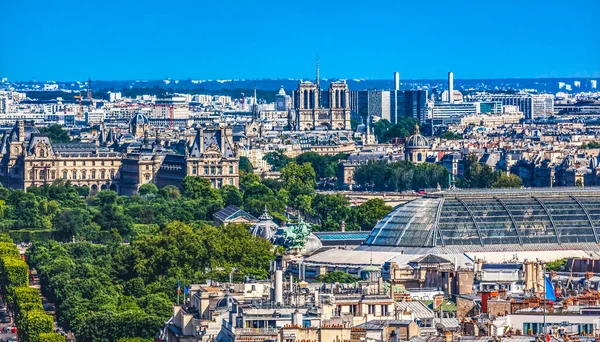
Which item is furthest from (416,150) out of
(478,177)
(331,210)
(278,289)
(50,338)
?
(278,289)

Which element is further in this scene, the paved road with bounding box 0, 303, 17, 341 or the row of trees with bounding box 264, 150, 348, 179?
the row of trees with bounding box 264, 150, 348, 179

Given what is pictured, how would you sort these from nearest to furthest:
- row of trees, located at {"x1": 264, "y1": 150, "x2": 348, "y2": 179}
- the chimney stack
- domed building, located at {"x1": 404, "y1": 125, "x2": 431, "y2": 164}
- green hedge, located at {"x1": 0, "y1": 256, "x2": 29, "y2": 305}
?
the chimney stack < green hedge, located at {"x1": 0, "y1": 256, "x2": 29, "y2": 305} < domed building, located at {"x1": 404, "y1": 125, "x2": 431, "y2": 164} < row of trees, located at {"x1": 264, "y1": 150, "x2": 348, "y2": 179}

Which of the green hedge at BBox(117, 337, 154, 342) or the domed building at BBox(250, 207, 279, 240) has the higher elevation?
the domed building at BBox(250, 207, 279, 240)

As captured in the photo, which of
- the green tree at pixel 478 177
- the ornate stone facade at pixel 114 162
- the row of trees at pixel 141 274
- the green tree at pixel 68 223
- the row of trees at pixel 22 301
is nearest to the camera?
the row of trees at pixel 141 274

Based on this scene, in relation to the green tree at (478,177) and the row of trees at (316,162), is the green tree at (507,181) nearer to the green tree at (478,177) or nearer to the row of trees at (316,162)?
the green tree at (478,177)

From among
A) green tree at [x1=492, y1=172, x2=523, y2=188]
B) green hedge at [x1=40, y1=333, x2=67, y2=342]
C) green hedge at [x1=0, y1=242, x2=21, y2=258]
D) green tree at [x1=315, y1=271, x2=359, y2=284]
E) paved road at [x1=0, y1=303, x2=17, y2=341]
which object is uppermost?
green tree at [x1=492, y1=172, x2=523, y2=188]

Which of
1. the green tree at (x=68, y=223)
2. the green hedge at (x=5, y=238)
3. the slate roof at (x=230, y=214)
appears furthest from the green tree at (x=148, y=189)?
the green hedge at (x=5, y=238)

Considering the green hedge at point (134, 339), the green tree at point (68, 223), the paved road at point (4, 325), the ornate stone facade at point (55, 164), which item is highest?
the ornate stone facade at point (55, 164)

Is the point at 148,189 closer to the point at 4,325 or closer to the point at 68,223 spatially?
the point at 68,223

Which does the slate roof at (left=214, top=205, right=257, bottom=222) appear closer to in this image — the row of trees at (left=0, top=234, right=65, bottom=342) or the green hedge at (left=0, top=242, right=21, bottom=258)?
the row of trees at (left=0, top=234, right=65, bottom=342)

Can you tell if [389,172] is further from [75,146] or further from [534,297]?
[534,297]

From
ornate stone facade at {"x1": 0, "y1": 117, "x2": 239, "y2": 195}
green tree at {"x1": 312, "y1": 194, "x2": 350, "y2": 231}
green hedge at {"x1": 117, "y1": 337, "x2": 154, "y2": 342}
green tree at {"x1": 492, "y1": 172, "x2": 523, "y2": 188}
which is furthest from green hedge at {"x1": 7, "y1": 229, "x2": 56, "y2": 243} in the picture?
green hedge at {"x1": 117, "y1": 337, "x2": 154, "y2": 342}

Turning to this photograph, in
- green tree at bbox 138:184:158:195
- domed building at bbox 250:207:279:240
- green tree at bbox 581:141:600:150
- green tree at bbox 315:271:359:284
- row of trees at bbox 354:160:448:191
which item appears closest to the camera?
green tree at bbox 315:271:359:284
